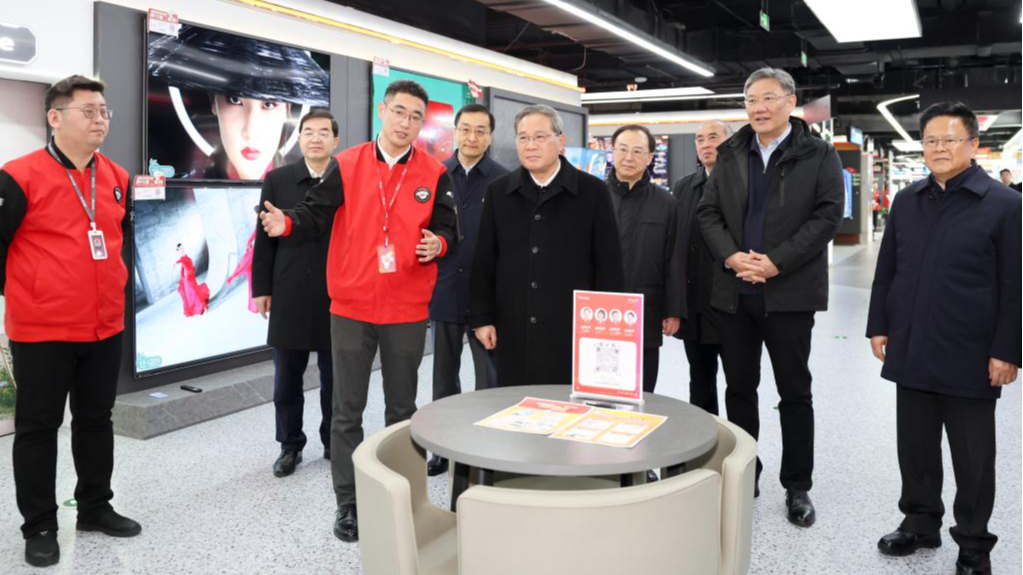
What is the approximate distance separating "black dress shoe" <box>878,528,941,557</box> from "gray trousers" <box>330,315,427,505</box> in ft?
5.93

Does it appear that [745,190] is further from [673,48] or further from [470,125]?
[673,48]

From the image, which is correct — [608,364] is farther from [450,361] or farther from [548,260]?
[450,361]

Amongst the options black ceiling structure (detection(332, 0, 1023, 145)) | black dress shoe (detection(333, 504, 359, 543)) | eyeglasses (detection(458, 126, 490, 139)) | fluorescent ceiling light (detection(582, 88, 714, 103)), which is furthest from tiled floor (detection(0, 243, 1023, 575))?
fluorescent ceiling light (detection(582, 88, 714, 103))

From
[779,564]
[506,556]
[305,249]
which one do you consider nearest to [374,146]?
[305,249]

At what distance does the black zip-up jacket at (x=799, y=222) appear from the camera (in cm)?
305

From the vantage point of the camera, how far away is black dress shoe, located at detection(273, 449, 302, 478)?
3797 mm

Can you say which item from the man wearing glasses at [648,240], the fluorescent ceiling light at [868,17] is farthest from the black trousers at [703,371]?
the fluorescent ceiling light at [868,17]

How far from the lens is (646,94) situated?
1413 cm

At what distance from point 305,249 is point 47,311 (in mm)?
1221

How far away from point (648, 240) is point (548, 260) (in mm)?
946

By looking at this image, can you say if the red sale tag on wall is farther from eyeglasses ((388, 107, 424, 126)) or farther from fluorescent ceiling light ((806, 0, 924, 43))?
fluorescent ceiling light ((806, 0, 924, 43))

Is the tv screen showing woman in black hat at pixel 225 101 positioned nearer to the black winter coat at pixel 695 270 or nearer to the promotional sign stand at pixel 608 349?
the black winter coat at pixel 695 270

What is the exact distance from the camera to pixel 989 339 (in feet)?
8.70

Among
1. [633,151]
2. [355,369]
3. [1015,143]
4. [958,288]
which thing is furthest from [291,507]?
[1015,143]
